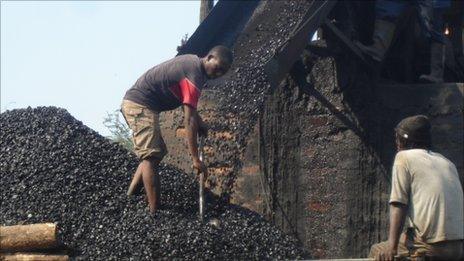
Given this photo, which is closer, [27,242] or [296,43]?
[27,242]

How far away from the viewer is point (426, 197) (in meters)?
6.33

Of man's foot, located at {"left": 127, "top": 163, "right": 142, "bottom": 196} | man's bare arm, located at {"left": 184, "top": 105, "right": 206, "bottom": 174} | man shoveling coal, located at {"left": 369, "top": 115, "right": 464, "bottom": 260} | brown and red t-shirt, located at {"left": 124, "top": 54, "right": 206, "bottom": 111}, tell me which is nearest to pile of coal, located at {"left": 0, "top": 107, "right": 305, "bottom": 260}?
man's foot, located at {"left": 127, "top": 163, "right": 142, "bottom": 196}

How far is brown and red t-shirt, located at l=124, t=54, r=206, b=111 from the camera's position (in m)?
7.87

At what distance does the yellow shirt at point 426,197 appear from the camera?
6.33m

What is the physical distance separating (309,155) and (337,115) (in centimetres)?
43

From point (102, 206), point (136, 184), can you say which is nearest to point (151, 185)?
point (136, 184)

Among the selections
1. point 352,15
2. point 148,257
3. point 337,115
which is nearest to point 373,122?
point 337,115

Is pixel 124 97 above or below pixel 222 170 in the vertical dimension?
above

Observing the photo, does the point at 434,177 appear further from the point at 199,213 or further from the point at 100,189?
the point at 100,189

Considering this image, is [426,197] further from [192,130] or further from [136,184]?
[136,184]

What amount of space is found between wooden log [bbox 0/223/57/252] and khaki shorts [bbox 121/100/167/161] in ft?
5.66

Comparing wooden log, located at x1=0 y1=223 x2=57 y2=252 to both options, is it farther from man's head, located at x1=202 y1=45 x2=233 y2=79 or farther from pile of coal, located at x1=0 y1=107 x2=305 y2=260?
man's head, located at x1=202 y1=45 x2=233 y2=79

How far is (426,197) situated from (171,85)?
7.91ft

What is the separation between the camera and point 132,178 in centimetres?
827
